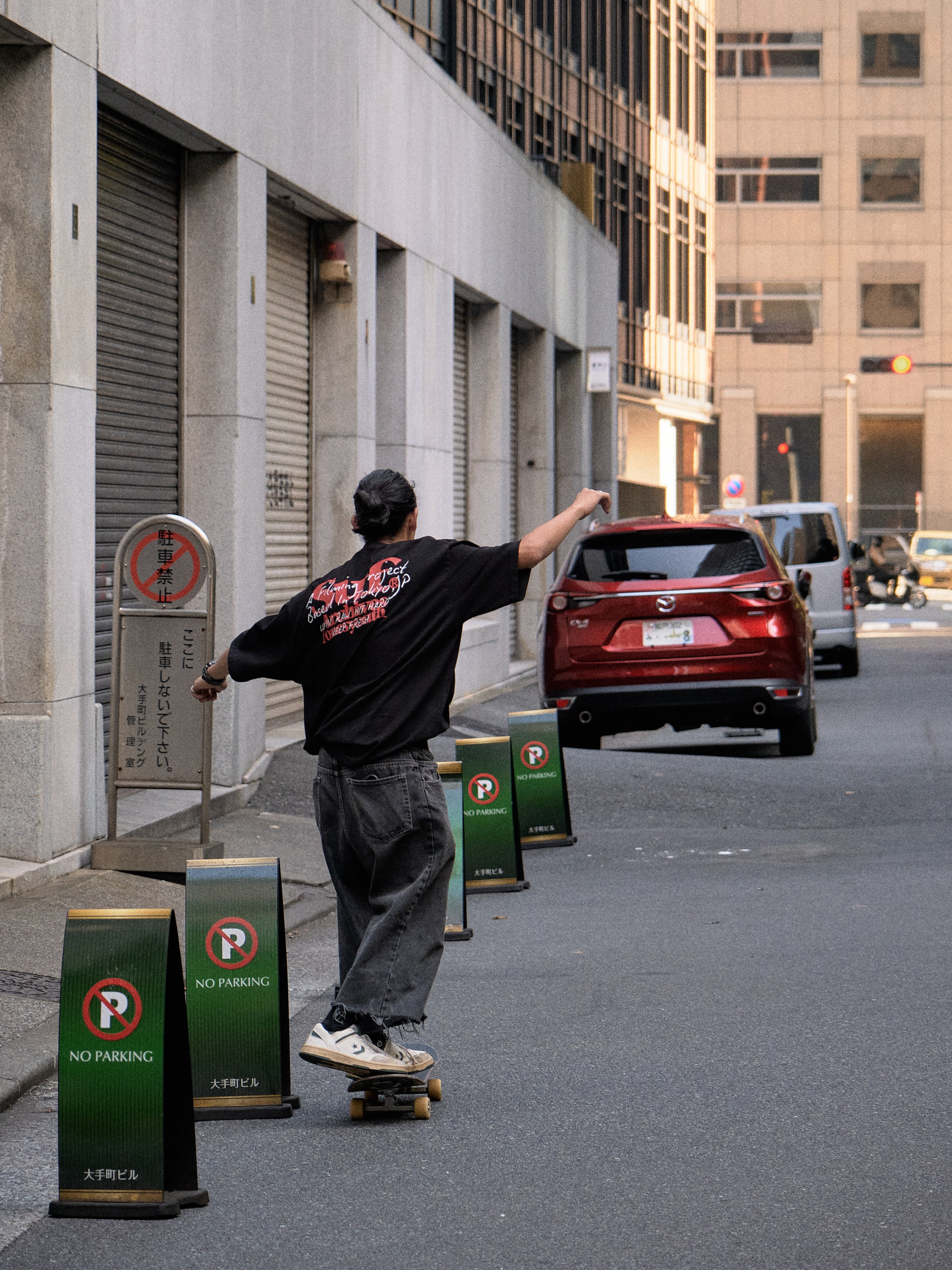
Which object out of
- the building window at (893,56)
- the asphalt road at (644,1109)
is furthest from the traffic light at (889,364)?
the asphalt road at (644,1109)

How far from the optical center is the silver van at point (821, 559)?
24453mm

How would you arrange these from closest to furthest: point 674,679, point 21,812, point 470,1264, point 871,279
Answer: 1. point 470,1264
2. point 21,812
3. point 674,679
4. point 871,279

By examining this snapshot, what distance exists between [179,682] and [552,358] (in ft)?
61.3

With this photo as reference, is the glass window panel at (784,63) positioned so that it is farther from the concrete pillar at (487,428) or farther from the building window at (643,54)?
the concrete pillar at (487,428)

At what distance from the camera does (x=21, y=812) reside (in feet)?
30.4

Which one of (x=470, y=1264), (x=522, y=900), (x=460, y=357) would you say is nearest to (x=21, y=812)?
(x=522, y=900)

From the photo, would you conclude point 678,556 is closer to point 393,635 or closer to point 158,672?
point 158,672

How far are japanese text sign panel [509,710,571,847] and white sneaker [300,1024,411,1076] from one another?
4996 millimetres

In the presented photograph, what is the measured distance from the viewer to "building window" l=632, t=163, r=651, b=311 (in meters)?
41.5

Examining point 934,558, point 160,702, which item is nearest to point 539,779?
point 160,702

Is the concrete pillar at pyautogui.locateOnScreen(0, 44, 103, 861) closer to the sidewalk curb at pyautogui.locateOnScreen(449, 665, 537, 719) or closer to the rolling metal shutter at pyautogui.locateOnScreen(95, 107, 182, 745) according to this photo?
the rolling metal shutter at pyautogui.locateOnScreen(95, 107, 182, 745)

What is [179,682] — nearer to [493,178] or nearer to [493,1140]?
[493,1140]

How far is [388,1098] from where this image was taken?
5.79 metres

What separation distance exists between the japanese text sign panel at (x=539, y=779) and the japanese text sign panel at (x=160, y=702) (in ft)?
5.89
